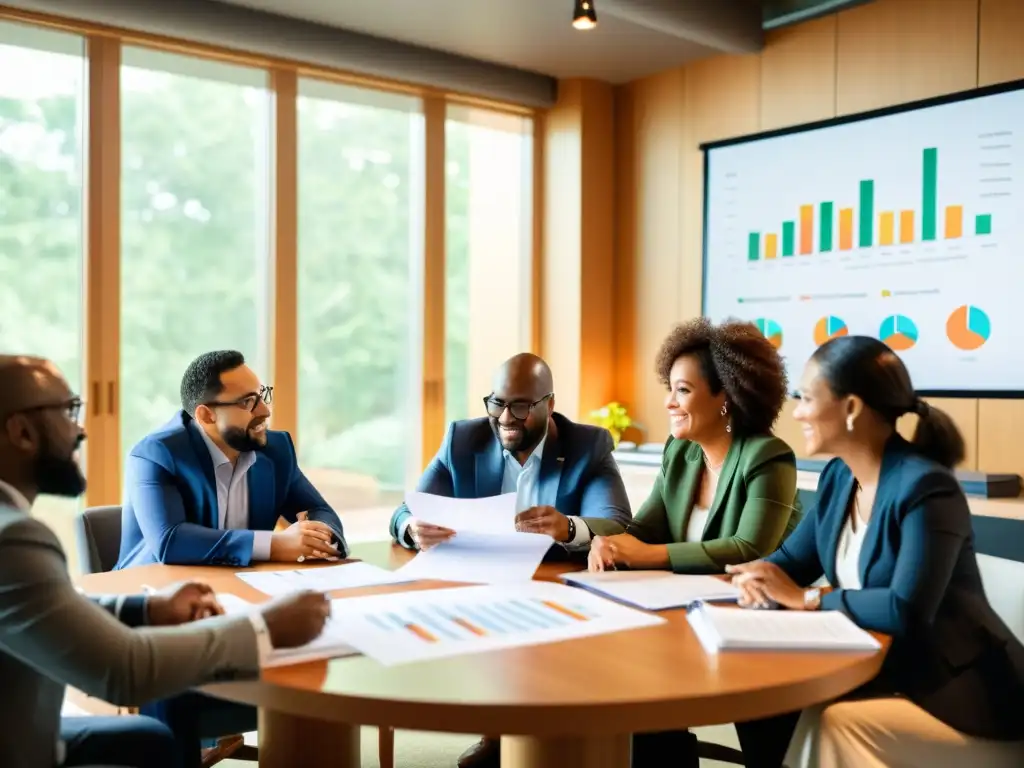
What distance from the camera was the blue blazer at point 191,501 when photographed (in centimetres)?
232

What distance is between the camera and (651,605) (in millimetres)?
1820

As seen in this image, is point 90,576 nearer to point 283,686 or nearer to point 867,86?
point 283,686

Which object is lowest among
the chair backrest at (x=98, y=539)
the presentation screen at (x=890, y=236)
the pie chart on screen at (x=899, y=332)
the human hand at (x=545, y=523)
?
the chair backrest at (x=98, y=539)

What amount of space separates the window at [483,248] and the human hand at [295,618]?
3.79 m

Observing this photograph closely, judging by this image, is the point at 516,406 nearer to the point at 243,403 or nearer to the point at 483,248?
the point at 243,403

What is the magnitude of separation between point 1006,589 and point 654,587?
2.32ft

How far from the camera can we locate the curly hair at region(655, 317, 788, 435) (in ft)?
8.04

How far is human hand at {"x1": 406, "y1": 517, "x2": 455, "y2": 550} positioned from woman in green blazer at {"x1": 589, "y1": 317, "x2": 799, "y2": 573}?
38 centimetres

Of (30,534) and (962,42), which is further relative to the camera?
(962,42)

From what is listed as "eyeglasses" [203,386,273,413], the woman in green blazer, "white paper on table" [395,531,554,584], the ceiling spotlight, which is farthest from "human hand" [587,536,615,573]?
the ceiling spotlight

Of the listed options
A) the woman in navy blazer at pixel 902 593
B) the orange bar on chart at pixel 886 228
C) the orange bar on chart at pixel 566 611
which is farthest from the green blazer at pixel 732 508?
the orange bar on chart at pixel 886 228

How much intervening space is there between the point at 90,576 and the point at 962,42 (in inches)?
154

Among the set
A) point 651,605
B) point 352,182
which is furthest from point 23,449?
point 352,182

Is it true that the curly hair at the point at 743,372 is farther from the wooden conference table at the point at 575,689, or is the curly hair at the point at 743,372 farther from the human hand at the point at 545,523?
the wooden conference table at the point at 575,689
